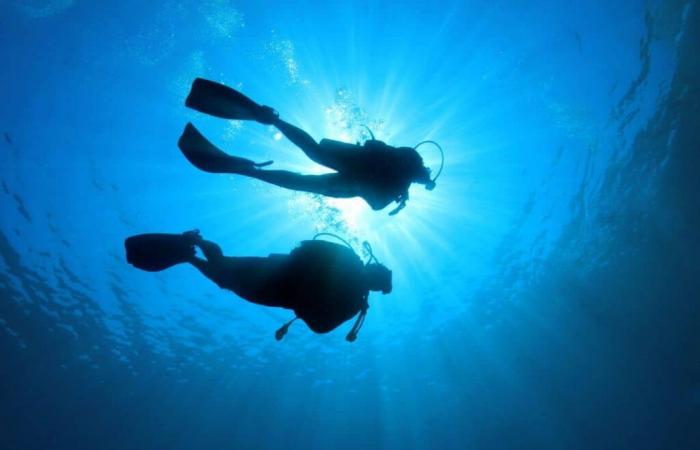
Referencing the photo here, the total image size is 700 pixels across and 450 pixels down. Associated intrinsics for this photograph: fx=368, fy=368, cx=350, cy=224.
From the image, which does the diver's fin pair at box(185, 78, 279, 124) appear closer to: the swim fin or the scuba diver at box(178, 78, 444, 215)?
the scuba diver at box(178, 78, 444, 215)

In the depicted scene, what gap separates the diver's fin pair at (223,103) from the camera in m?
3.43

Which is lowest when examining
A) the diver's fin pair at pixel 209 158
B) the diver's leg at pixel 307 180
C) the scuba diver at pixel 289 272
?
the scuba diver at pixel 289 272

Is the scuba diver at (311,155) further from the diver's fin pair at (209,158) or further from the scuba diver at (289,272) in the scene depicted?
the scuba diver at (289,272)

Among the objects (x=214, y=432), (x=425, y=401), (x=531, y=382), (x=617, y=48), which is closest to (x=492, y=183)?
(x=617, y=48)

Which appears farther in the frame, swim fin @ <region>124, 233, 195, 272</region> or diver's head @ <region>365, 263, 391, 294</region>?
diver's head @ <region>365, 263, 391, 294</region>

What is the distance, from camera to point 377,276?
389 cm

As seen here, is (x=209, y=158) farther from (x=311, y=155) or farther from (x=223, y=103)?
(x=311, y=155)

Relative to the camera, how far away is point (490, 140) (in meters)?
12.6

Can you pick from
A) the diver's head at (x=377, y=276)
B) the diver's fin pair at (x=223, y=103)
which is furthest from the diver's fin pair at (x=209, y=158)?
the diver's head at (x=377, y=276)

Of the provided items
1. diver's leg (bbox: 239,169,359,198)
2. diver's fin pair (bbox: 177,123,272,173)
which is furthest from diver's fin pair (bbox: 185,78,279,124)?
diver's leg (bbox: 239,169,359,198)

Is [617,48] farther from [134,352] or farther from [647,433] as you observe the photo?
[647,433]

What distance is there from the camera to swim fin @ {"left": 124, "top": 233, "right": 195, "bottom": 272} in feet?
11.7

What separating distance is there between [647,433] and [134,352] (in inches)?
1698

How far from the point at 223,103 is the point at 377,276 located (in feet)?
7.54
